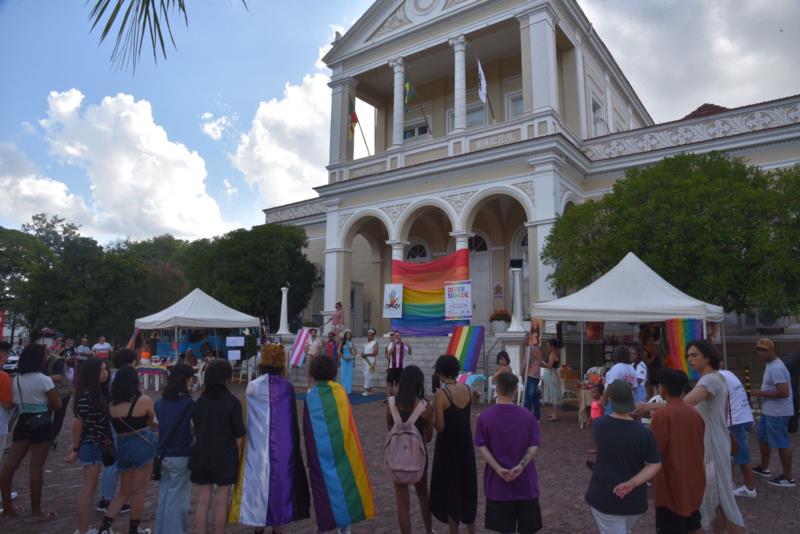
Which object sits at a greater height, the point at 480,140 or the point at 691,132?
the point at 480,140

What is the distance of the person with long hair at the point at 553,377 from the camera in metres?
9.59

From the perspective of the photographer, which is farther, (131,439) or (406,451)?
(131,439)

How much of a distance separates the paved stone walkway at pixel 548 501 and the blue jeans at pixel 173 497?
2.43 ft

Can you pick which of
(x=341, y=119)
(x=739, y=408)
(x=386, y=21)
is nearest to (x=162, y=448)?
(x=739, y=408)

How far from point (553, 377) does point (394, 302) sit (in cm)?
668

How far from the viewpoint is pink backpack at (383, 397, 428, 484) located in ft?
12.3

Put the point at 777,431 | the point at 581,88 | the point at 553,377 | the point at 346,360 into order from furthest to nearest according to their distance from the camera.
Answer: the point at 581,88 → the point at 346,360 → the point at 553,377 → the point at 777,431

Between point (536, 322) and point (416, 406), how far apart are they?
19.4 ft

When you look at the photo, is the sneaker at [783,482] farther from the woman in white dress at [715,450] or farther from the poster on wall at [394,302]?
the poster on wall at [394,302]

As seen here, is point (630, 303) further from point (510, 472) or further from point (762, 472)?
point (510, 472)

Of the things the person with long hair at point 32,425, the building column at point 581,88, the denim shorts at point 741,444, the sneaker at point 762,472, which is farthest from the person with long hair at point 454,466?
the building column at point 581,88

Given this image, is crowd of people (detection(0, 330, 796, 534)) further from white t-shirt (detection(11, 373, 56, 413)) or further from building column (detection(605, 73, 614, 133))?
building column (detection(605, 73, 614, 133))

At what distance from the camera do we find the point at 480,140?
1648 cm

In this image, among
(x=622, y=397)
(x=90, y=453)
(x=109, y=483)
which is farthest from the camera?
(x=109, y=483)
